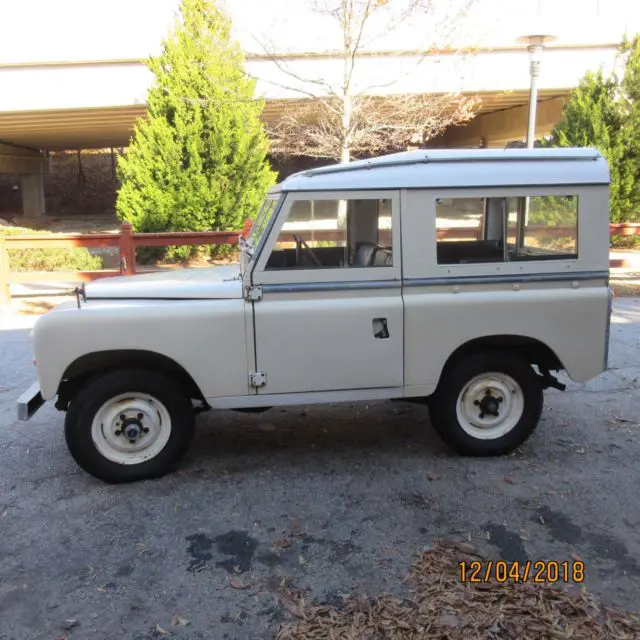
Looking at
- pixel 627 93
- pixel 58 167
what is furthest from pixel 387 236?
pixel 58 167

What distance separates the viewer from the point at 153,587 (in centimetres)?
315

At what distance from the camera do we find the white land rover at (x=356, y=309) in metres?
4.06

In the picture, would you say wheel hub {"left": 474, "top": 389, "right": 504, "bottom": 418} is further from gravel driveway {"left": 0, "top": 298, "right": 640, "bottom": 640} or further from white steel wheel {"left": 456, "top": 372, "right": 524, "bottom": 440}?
gravel driveway {"left": 0, "top": 298, "right": 640, "bottom": 640}

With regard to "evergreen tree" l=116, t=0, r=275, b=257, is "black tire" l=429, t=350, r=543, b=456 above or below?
below

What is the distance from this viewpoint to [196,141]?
13383mm

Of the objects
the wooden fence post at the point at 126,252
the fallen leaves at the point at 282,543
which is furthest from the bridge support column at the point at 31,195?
the fallen leaves at the point at 282,543

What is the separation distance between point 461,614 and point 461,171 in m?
2.68

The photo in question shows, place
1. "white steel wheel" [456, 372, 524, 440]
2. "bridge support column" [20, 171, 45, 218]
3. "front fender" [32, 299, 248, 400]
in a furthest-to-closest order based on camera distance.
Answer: "bridge support column" [20, 171, 45, 218] → "white steel wheel" [456, 372, 524, 440] → "front fender" [32, 299, 248, 400]

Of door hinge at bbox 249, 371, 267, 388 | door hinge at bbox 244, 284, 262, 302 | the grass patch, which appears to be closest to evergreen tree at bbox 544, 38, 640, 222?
the grass patch

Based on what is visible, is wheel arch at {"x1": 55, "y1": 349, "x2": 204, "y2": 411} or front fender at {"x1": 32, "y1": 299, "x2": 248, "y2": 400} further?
wheel arch at {"x1": 55, "y1": 349, "x2": 204, "y2": 411}

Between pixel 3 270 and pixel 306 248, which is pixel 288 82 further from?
pixel 306 248

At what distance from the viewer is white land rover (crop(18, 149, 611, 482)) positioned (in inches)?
160

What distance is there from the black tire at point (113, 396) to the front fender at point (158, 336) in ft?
0.60

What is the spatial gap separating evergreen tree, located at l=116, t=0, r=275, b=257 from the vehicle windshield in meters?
8.93
